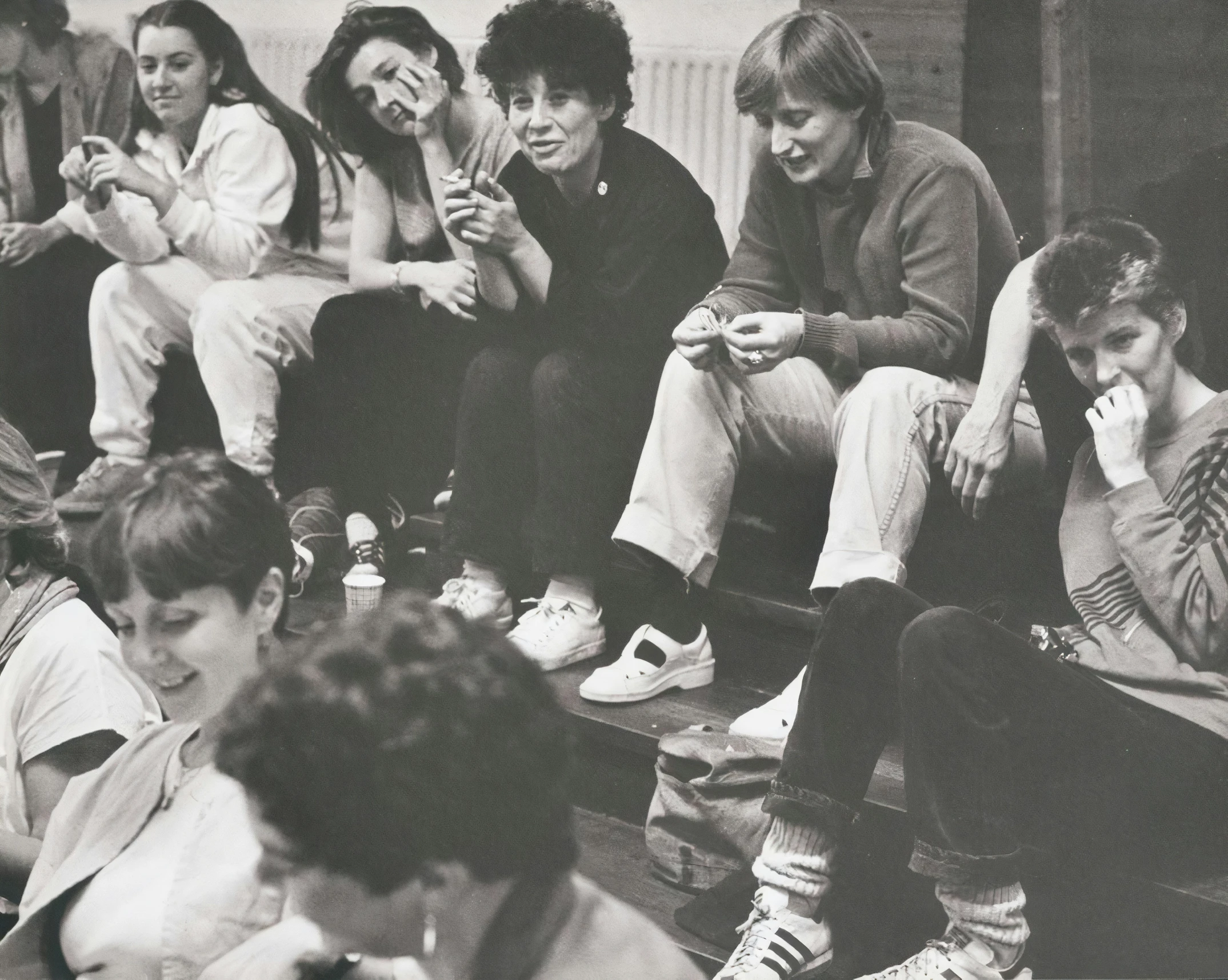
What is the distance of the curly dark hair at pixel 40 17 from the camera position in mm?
3414

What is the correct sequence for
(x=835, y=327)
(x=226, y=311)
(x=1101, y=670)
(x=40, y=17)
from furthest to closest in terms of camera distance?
(x=40, y=17), (x=226, y=311), (x=835, y=327), (x=1101, y=670)

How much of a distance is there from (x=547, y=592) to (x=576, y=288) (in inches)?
21.6

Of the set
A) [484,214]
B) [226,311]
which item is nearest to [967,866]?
[484,214]

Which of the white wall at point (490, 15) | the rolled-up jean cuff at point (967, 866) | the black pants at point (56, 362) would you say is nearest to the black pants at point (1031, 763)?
the rolled-up jean cuff at point (967, 866)

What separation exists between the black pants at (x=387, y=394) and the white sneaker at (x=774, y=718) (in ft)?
2.63

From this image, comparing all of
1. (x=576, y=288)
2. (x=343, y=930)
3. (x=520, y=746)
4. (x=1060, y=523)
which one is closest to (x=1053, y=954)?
(x=1060, y=523)

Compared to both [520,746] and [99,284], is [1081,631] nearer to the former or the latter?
[520,746]

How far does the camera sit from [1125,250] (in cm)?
221

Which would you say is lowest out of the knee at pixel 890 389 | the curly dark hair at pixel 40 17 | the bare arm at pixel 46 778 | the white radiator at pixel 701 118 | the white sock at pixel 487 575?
the bare arm at pixel 46 778

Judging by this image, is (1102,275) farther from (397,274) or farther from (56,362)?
(56,362)

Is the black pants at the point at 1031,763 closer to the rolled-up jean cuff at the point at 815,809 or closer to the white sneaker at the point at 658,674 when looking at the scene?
the rolled-up jean cuff at the point at 815,809

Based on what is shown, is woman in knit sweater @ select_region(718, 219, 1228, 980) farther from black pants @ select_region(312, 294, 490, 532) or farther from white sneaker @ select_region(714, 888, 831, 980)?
black pants @ select_region(312, 294, 490, 532)

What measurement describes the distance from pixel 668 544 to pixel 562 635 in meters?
0.28

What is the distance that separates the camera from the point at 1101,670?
2219mm
